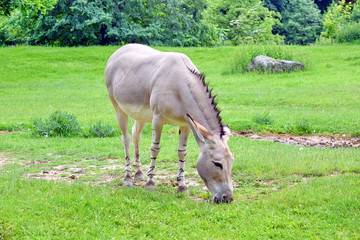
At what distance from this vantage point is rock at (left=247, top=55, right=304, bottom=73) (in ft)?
85.8

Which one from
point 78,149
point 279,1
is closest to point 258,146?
point 78,149

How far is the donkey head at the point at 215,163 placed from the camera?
748cm

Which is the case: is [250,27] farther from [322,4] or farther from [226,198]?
[226,198]

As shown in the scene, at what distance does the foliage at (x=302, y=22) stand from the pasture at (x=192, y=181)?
34.3 meters

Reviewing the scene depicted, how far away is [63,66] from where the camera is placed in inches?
1232

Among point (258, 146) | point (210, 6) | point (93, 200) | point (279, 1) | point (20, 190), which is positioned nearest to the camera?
point (93, 200)

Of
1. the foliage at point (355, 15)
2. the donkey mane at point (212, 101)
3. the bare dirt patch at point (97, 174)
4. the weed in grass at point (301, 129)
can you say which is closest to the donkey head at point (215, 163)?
the donkey mane at point (212, 101)

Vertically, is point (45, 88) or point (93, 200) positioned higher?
point (93, 200)

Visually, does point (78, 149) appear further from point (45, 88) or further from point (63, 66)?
point (63, 66)

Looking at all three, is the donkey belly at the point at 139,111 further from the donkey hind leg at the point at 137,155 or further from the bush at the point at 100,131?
the bush at the point at 100,131

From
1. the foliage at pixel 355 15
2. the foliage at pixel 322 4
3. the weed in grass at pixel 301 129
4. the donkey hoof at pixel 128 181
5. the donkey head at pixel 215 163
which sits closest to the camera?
the donkey head at pixel 215 163

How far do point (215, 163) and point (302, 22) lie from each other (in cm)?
5136

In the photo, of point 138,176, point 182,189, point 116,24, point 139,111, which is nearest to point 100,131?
point 138,176

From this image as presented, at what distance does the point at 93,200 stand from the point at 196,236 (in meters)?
1.72
